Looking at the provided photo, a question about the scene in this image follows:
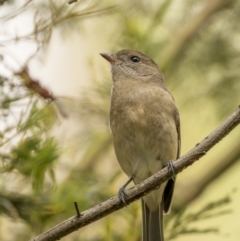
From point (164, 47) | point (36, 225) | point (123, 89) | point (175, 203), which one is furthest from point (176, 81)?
point (36, 225)

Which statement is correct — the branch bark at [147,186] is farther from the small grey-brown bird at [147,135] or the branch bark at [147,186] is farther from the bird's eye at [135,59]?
the bird's eye at [135,59]

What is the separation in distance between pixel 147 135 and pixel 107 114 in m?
0.45

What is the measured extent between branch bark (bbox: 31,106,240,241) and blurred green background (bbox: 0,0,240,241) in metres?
0.12

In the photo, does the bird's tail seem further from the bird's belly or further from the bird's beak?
the bird's beak

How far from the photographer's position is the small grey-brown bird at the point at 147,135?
3.43m

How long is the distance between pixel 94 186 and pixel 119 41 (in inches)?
51.7

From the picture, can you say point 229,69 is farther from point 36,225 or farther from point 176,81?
point 36,225

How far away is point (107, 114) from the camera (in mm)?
3812

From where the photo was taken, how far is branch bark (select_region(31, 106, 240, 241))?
2234mm

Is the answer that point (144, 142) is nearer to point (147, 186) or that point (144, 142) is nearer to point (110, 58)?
point (110, 58)

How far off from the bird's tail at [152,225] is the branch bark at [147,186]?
37.2 inches

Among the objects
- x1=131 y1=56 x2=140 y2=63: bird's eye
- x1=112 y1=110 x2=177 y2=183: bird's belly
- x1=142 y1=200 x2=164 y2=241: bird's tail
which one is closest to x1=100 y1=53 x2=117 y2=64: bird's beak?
x1=131 y1=56 x2=140 y2=63: bird's eye

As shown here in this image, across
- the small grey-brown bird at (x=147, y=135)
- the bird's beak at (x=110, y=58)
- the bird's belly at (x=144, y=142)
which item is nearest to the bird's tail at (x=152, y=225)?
the small grey-brown bird at (x=147, y=135)

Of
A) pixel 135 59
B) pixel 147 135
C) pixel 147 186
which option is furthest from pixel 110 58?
pixel 147 186
